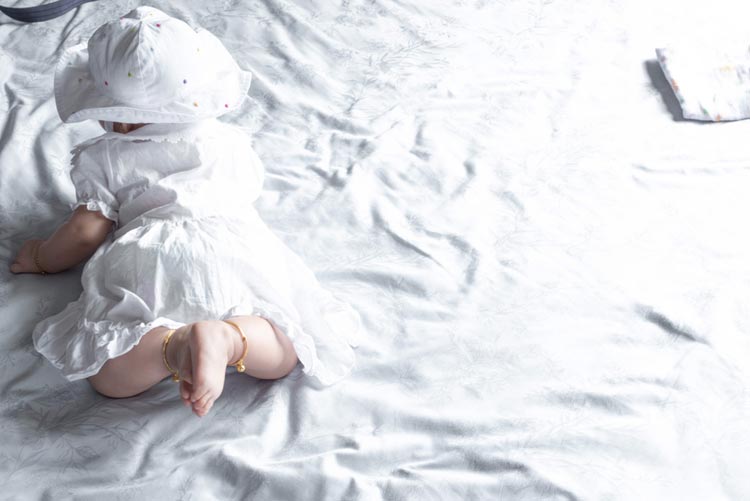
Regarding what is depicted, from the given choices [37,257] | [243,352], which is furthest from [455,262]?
[37,257]

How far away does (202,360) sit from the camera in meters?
0.93

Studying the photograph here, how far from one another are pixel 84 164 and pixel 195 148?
167mm

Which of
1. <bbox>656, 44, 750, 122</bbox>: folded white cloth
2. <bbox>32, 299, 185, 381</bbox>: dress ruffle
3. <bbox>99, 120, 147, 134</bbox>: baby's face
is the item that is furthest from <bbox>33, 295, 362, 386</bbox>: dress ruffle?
<bbox>656, 44, 750, 122</bbox>: folded white cloth

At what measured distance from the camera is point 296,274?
1167 millimetres

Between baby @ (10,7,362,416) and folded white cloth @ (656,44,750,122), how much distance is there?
86 centimetres

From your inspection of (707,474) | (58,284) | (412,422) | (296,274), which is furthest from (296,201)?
(707,474)

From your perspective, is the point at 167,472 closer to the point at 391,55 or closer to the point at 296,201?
the point at 296,201

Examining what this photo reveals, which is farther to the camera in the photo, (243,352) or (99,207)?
(99,207)

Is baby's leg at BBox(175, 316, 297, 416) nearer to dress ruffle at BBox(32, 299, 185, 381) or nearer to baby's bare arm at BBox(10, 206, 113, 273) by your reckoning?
dress ruffle at BBox(32, 299, 185, 381)

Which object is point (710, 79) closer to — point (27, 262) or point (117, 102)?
point (117, 102)

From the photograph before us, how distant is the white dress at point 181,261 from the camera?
1.04 m

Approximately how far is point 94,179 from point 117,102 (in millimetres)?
138

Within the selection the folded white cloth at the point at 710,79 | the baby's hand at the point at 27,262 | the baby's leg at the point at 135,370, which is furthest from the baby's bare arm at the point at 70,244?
the folded white cloth at the point at 710,79

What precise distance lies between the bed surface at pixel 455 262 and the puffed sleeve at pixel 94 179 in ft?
0.46
